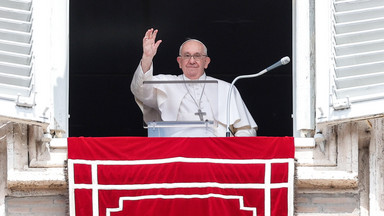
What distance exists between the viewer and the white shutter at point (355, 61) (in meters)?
7.85

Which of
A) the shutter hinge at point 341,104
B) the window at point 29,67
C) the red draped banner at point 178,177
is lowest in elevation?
the red draped banner at point 178,177

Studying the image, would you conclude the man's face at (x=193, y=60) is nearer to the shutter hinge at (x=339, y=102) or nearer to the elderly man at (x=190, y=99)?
the elderly man at (x=190, y=99)

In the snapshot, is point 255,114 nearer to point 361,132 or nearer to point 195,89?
point 195,89

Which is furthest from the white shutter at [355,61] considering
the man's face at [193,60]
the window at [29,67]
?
the window at [29,67]

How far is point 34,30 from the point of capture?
8.02m

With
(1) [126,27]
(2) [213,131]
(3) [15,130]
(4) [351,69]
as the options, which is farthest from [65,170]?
(1) [126,27]

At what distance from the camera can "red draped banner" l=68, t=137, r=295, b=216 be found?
7895 mm

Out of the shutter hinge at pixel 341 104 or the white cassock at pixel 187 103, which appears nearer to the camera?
the shutter hinge at pixel 341 104

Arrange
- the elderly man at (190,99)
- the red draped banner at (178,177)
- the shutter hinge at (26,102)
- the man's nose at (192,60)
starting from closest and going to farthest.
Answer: the shutter hinge at (26,102), the red draped banner at (178,177), the elderly man at (190,99), the man's nose at (192,60)

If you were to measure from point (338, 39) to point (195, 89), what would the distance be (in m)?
1.23

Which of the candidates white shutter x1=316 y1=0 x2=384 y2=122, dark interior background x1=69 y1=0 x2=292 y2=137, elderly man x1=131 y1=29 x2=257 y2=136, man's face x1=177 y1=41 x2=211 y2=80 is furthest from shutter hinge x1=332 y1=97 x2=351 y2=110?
dark interior background x1=69 y1=0 x2=292 y2=137

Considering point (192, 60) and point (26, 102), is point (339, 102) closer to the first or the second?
point (192, 60)

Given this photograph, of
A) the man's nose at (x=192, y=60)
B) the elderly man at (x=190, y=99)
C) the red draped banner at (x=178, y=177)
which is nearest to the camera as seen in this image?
the red draped banner at (x=178, y=177)

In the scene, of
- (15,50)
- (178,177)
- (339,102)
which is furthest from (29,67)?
(339,102)
